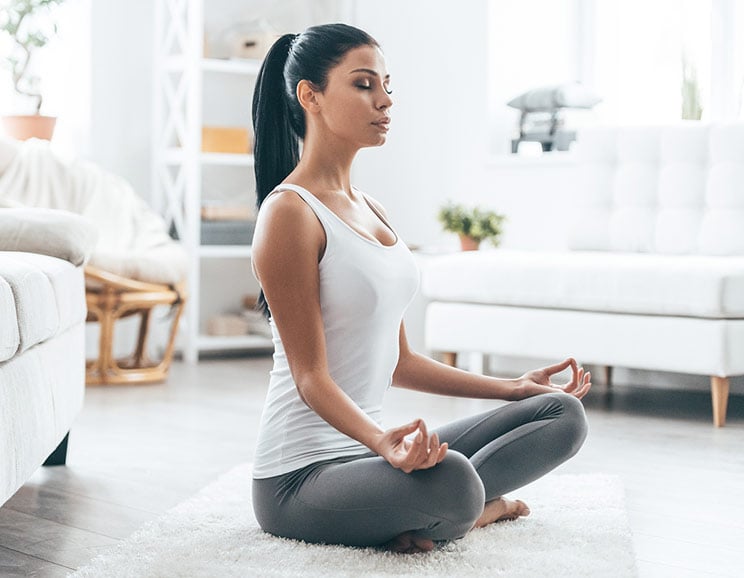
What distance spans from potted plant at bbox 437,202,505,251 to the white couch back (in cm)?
31

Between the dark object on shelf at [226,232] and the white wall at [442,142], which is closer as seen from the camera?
the white wall at [442,142]

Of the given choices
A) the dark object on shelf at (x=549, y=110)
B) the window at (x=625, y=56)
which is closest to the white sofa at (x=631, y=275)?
the dark object on shelf at (x=549, y=110)

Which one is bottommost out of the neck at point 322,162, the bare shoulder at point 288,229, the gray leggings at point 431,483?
the gray leggings at point 431,483

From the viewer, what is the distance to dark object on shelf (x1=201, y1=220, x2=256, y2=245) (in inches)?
185

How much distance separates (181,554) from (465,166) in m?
3.13

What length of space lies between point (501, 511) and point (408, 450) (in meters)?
0.44

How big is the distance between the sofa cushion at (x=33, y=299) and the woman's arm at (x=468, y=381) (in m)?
0.63

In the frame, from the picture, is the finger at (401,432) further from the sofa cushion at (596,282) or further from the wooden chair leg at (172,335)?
the wooden chair leg at (172,335)

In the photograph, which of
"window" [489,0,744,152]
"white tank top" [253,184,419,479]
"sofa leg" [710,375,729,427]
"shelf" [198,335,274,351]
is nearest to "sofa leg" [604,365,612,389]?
"sofa leg" [710,375,729,427]

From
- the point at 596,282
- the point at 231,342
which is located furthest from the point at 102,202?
the point at 596,282

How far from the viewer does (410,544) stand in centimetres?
183

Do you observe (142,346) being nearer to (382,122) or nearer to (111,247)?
(111,247)

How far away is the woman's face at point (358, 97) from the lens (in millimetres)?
1817

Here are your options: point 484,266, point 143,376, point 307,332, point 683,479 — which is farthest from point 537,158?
point 307,332
